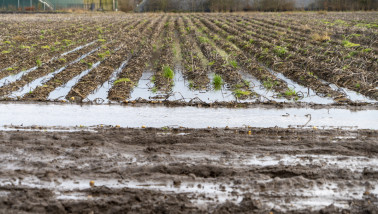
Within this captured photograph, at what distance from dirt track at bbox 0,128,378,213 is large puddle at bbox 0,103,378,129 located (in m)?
0.54

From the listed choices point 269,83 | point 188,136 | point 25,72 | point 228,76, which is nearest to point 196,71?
point 228,76

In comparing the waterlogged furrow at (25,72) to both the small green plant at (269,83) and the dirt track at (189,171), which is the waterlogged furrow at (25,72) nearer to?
the dirt track at (189,171)

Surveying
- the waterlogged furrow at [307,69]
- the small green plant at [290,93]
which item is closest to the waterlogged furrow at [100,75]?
the small green plant at [290,93]

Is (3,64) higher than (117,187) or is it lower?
higher

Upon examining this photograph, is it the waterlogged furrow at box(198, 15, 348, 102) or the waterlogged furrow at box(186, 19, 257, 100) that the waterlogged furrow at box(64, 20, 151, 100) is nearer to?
the waterlogged furrow at box(186, 19, 257, 100)

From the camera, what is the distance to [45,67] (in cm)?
1260

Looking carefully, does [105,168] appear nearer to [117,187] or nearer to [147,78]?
[117,187]

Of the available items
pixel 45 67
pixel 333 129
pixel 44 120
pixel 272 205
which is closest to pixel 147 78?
pixel 45 67

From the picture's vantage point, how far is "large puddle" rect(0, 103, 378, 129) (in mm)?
7836

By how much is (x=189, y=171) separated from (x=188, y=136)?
1490 mm

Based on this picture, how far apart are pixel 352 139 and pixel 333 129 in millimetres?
576

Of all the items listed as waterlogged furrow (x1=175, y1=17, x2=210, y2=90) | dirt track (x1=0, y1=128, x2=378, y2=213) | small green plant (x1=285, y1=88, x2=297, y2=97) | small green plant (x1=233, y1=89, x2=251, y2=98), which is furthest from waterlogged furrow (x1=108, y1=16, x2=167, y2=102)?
small green plant (x1=285, y1=88, x2=297, y2=97)

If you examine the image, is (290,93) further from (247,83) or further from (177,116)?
(177,116)

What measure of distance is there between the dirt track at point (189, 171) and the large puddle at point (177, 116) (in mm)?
544
